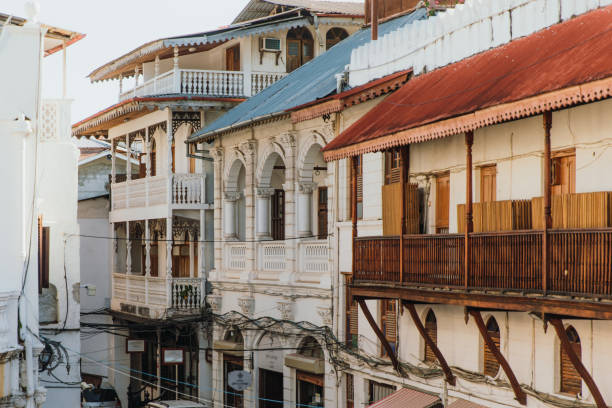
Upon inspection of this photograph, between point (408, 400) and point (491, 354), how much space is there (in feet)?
8.00

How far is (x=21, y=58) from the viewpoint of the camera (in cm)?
2233

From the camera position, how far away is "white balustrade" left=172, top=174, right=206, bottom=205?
33.5 m

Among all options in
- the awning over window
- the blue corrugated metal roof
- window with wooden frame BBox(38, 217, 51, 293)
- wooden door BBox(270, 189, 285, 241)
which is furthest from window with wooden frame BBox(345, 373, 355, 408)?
wooden door BBox(270, 189, 285, 241)

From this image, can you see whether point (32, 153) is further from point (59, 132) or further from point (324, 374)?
point (324, 374)

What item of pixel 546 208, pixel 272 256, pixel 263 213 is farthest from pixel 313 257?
pixel 546 208

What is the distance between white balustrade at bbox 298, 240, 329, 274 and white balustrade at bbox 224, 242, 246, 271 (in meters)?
3.49

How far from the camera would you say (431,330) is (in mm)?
20859

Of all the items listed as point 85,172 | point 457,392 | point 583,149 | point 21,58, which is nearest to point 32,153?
point 21,58

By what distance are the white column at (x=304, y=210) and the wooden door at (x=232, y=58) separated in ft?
28.8

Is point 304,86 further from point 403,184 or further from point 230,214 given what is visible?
point 403,184

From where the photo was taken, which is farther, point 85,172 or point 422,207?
point 85,172

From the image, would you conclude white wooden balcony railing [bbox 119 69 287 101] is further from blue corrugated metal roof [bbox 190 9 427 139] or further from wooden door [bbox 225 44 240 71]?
blue corrugated metal roof [bbox 190 9 427 139]

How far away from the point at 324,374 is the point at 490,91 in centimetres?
1085

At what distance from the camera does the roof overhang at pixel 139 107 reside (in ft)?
107
